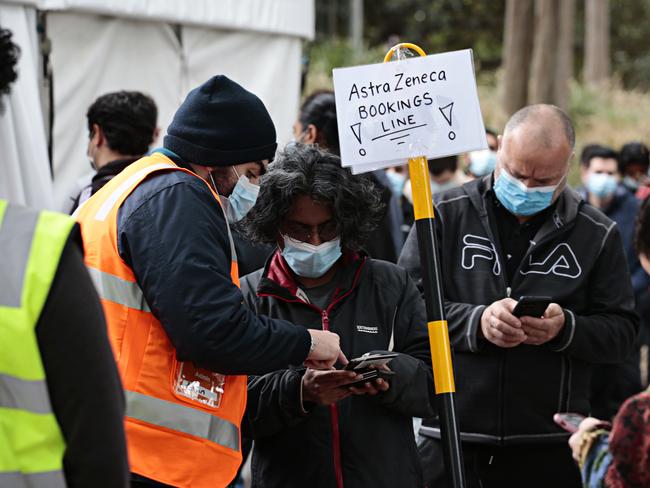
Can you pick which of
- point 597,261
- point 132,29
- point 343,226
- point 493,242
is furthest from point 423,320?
point 132,29

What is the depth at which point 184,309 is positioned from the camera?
2.59m

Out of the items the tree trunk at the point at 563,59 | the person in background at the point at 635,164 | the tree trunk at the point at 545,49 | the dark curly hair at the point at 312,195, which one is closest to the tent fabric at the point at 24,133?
the dark curly hair at the point at 312,195

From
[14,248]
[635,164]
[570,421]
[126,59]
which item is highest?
[126,59]

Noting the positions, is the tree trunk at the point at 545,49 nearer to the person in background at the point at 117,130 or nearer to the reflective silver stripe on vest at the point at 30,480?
the person in background at the point at 117,130

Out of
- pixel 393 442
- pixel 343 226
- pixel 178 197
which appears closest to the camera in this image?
pixel 178 197

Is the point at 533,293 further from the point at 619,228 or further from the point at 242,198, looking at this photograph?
the point at 619,228

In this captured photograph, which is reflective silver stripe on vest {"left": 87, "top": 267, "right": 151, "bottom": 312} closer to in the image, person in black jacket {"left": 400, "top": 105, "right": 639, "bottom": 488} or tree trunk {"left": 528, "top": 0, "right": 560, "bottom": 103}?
person in black jacket {"left": 400, "top": 105, "right": 639, "bottom": 488}

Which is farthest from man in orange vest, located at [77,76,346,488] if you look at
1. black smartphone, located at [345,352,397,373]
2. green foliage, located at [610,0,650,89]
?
green foliage, located at [610,0,650,89]

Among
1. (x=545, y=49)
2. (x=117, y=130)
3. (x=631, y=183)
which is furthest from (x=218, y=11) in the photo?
(x=545, y=49)

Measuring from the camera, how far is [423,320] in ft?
11.0

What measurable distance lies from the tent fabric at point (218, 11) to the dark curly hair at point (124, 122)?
6.33 ft

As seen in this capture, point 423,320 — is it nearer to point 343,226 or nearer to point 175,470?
point 343,226

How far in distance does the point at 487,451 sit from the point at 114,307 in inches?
67.9

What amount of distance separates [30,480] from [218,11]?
254 inches
